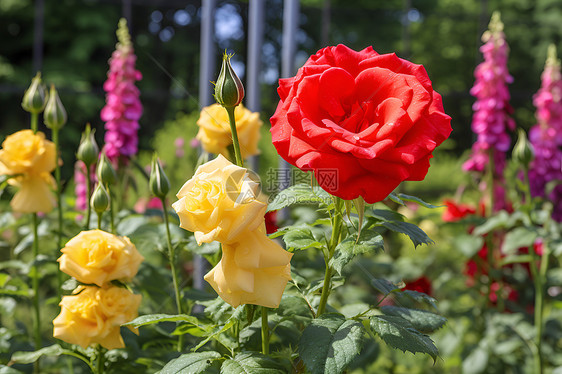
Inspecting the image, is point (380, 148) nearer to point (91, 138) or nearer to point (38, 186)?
point (91, 138)

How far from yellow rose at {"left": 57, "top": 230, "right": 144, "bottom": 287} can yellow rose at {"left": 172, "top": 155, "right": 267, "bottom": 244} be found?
0.25 m

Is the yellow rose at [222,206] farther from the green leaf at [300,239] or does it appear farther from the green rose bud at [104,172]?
the green rose bud at [104,172]

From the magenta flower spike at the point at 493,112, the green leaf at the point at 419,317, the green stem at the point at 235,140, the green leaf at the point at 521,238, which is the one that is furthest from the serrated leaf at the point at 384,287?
the magenta flower spike at the point at 493,112

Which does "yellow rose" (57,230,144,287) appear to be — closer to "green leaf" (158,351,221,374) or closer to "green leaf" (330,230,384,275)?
"green leaf" (158,351,221,374)

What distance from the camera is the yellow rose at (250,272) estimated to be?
539 mm

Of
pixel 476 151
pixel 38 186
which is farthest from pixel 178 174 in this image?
pixel 38 186

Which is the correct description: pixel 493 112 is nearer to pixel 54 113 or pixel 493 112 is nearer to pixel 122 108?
pixel 122 108

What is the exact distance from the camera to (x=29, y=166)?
1016mm

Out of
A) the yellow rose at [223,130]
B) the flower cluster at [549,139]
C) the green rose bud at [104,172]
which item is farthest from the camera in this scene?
the flower cluster at [549,139]

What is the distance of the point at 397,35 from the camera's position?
6625 mm

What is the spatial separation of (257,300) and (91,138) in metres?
0.54

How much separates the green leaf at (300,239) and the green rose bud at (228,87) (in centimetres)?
18

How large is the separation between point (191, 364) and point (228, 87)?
327mm

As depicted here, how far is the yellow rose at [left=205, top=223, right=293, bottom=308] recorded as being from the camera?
1.77ft
